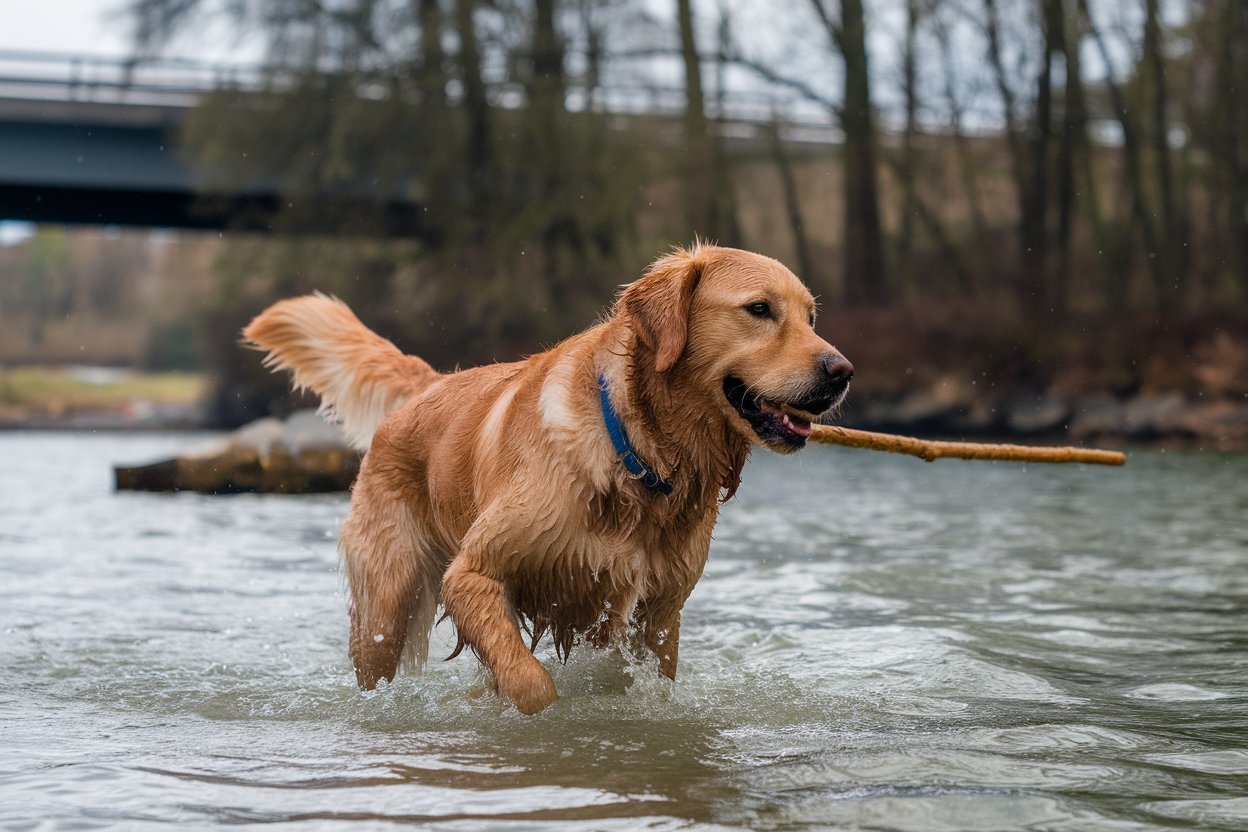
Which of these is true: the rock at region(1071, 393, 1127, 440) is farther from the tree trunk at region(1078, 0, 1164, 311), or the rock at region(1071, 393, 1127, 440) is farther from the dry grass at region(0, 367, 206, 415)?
the dry grass at region(0, 367, 206, 415)

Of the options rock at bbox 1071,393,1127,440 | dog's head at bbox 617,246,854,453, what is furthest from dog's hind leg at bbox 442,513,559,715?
rock at bbox 1071,393,1127,440

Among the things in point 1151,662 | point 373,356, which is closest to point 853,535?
point 1151,662

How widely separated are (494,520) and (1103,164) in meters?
24.9

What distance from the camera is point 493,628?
468cm

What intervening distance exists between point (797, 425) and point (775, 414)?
82 mm

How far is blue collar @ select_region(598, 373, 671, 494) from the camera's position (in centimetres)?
470

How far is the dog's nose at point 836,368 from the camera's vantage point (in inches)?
176

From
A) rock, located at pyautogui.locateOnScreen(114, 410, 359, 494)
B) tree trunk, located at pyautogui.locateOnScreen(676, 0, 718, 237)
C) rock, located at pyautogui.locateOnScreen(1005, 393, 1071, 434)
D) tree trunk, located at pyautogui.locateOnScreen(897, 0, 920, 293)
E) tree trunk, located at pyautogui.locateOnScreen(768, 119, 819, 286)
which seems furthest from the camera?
tree trunk, located at pyautogui.locateOnScreen(768, 119, 819, 286)

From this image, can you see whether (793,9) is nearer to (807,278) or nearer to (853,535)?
(807,278)

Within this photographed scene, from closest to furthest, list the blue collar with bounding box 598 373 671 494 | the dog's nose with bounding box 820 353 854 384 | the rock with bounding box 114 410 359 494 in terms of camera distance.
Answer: the dog's nose with bounding box 820 353 854 384 → the blue collar with bounding box 598 373 671 494 → the rock with bounding box 114 410 359 494

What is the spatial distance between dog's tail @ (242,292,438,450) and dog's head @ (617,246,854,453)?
1757 mm

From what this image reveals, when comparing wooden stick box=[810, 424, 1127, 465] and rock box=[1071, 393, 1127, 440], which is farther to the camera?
rock box=[1071, 393, 1127, 440]

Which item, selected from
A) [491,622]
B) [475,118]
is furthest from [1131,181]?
[491,622]

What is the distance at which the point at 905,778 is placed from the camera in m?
4.02
